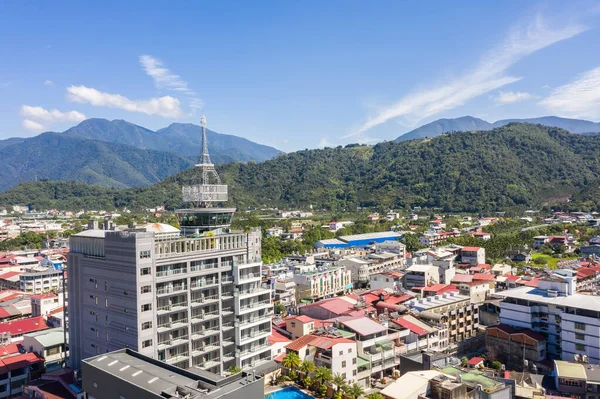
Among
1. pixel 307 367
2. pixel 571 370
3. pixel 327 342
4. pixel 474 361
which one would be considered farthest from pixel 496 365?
pixel 307 367

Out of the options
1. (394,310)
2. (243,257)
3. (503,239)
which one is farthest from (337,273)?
(503,239)

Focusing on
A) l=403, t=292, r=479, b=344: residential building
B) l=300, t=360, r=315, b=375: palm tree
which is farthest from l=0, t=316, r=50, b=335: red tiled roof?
l=403, t=292, r=479, b=344: residential building

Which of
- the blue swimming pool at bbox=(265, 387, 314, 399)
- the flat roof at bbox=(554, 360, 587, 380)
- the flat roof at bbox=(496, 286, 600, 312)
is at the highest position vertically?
the flat roof at bbox=(496, 286, 600, 312)

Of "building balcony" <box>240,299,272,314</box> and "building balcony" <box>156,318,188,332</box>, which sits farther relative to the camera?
"building balcony" <box>240,299,272,314</box>

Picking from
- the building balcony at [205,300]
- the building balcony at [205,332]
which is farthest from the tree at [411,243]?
the building balcony at [205,300]

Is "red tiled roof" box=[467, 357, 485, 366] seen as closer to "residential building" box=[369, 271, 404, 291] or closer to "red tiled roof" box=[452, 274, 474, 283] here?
"residential building" box=[369, 271, 404, 291]

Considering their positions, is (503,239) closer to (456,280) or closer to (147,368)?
(456,280)
